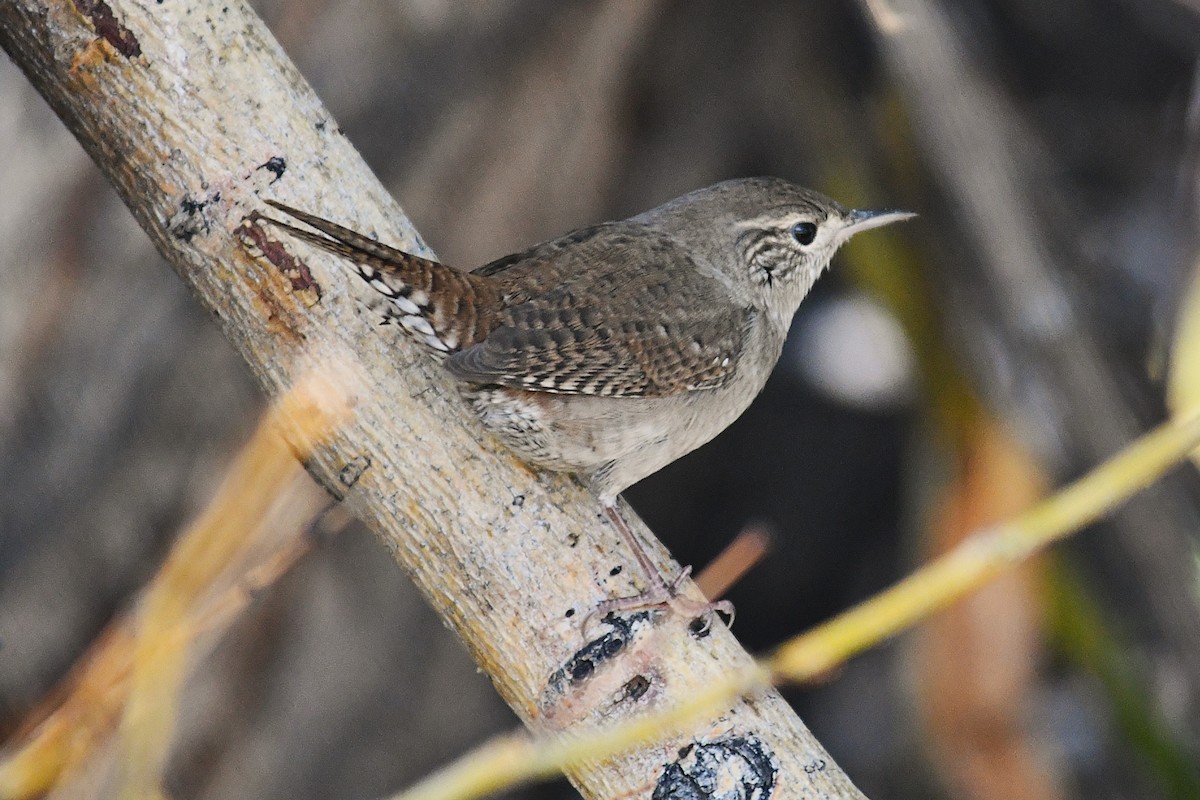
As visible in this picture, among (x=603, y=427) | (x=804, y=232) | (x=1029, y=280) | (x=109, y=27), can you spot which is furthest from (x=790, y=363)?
(x=109, y=27)

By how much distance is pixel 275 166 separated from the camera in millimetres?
1968

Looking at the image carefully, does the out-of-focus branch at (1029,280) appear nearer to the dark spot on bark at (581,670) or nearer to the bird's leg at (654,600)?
the bird's leg at (654,600)

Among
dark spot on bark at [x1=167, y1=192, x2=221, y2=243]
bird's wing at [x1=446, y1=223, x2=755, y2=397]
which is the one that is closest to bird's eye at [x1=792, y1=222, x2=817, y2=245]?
bird's wing at [x1=446, y1=223, x2=755, y2=397]

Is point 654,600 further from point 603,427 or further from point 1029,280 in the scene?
point 1029,280

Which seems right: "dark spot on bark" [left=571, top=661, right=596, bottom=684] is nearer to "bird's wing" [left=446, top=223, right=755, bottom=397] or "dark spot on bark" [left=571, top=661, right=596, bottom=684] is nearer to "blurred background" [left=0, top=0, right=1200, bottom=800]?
"bird's wing" [left=446, top=223, right=755, bottom=397]

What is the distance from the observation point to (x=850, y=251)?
3492 millimetres

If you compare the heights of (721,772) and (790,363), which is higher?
(790,363)

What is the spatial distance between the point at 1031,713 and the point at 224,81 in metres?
2.82

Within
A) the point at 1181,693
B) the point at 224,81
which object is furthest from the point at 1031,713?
the point at 224,81

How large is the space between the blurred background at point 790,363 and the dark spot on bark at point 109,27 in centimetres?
128

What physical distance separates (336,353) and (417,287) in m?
0.18

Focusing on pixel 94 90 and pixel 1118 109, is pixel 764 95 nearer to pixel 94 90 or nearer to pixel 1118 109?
pixel 1118 109

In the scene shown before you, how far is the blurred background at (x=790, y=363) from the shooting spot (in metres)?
2.79

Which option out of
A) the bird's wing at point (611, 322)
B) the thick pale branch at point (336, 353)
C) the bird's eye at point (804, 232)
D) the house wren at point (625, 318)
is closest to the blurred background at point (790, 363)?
the bird's eye at point (804, 232)
